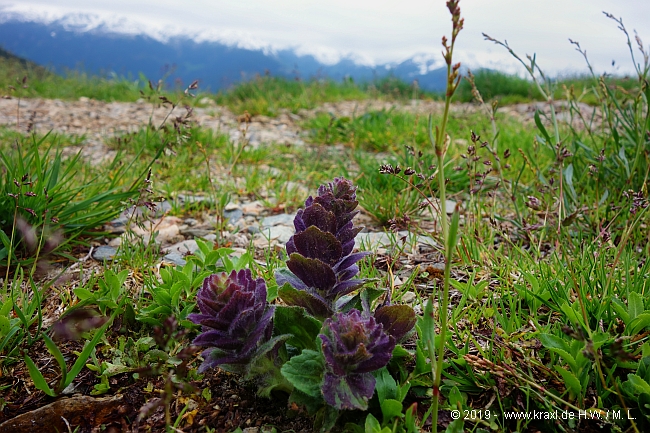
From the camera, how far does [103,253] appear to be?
2.68m

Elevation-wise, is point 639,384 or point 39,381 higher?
point 639,384

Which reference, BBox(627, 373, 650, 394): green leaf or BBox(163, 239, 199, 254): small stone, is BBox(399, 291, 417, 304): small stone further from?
BBox(163, 239, 199, 254): small stone

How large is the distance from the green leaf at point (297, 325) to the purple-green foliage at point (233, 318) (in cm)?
6

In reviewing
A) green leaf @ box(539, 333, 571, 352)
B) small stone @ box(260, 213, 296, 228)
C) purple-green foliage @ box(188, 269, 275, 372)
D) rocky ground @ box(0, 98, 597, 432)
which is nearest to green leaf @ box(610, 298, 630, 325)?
green leaf @ box(539, 333, 571, 352)

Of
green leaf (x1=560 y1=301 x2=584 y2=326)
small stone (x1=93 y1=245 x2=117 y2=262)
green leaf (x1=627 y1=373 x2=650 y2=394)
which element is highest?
green leaf (x1=560 y1=301 x2=584 y2=326)

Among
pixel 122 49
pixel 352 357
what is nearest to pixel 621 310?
pixel 352 357

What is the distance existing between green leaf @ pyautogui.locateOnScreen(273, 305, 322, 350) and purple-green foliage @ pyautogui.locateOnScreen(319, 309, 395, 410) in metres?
0.17

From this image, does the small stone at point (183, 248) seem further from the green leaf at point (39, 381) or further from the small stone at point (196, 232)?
the green leaf at point (39, 381)

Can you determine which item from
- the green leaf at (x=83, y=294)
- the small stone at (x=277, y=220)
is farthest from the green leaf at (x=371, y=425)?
the small stone at (x=277, y=220)

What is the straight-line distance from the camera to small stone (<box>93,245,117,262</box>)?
2.61m

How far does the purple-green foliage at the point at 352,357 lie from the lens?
1197mm

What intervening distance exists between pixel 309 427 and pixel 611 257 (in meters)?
1.91

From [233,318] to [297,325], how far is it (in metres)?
0.24

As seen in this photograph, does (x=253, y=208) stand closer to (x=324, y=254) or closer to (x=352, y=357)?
(x=324, y=254)
